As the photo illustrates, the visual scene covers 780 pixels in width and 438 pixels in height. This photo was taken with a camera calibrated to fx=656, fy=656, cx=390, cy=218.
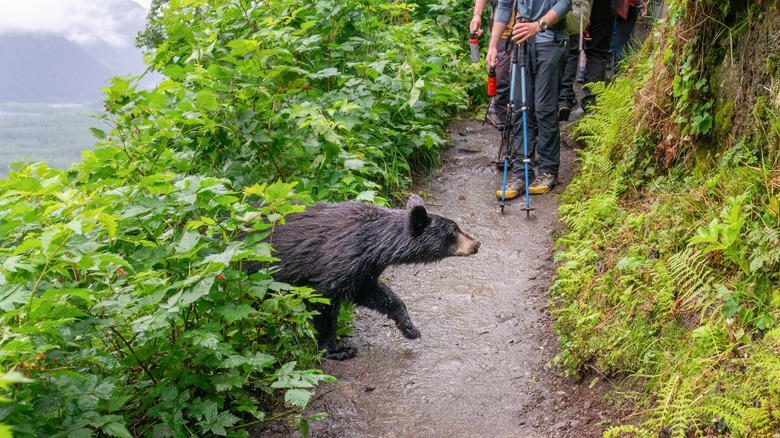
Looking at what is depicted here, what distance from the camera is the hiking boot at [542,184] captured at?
909cm

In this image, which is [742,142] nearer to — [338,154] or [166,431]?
[338,154]

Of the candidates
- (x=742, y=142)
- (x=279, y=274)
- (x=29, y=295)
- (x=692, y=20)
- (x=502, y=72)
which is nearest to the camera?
(x=29, y=295)

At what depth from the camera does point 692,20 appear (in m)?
5.98

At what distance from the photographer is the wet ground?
492 centimetres

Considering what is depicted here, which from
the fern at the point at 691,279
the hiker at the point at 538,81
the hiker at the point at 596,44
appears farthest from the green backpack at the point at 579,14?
the fern at the point at 691,279

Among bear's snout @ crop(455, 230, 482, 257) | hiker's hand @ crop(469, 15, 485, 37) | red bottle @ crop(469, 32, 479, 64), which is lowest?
bear's snout @ crop(455, 230, 482, 257)

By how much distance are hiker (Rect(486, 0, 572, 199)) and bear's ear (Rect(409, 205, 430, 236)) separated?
3.24 m

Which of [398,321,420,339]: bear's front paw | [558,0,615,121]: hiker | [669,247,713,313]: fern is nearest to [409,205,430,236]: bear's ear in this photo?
[398,321,420,339]: bear's front paw

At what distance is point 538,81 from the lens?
8570 mm

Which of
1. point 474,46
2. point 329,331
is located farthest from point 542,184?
point 329,331

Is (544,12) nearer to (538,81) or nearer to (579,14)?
(538,81)

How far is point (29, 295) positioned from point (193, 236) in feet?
3.21

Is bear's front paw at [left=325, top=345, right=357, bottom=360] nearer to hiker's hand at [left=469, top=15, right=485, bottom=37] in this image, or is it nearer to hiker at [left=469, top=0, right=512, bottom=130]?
hiker at [left=469, top=0, right=512, bottom=130]

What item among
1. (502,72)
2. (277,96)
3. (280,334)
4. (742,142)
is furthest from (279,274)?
(502,72)
